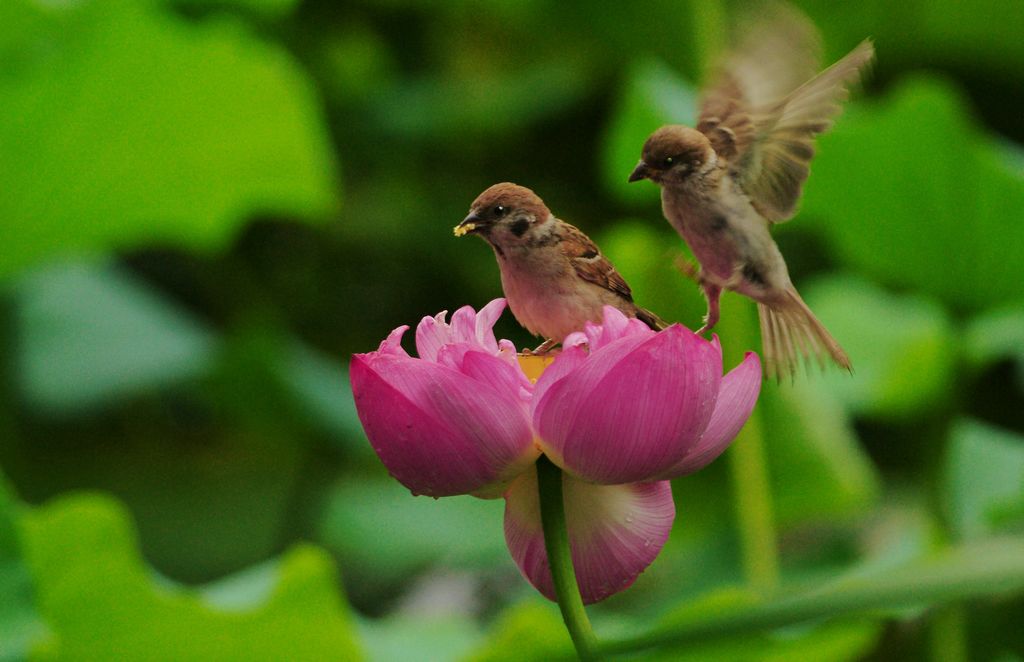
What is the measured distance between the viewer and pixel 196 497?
1.79 metres

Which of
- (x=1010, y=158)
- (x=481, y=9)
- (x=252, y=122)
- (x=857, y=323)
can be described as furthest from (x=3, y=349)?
(x=1010, y=158)

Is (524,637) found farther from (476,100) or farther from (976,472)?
(476,100)

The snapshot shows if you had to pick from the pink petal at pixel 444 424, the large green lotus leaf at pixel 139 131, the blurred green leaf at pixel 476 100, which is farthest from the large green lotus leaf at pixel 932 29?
the pink petal at pixel 444 424

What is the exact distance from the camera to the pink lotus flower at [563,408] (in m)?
0.27

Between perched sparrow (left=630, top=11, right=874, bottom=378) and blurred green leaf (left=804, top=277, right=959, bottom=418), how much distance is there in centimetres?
75

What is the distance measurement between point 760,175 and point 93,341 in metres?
1.48

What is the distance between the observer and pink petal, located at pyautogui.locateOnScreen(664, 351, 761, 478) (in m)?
0.29

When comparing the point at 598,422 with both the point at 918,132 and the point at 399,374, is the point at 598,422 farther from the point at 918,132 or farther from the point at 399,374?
the point at 918,132

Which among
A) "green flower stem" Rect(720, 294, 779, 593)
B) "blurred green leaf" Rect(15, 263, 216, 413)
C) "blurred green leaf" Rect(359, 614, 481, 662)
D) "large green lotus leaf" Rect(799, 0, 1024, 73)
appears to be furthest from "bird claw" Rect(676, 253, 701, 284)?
"large green lotus leaf" Rect(799, 0, 1024, 73)

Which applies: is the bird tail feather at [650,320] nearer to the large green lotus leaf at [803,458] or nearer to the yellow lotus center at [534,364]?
the yellow lotus center at [534,364]

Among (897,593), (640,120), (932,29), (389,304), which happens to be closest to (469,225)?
(897,593)

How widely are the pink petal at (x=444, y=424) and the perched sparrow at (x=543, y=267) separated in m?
0.04

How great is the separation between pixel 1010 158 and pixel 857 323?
0.38 m

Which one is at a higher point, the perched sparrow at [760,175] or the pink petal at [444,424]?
the perched sparrow at [760,175]
